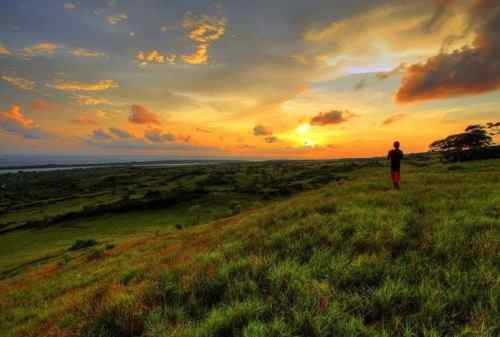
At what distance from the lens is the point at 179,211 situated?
181 ft

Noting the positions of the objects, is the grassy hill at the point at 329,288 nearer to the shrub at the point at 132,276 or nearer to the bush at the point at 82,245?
the shrub at the point at 132,276

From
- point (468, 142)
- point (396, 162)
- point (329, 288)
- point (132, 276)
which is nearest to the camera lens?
point (329, 288)

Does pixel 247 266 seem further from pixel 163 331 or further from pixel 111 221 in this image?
pixel 111 221

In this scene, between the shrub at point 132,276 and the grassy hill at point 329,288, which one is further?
the shrub at point 132,276

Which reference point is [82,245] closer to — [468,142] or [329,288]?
[329,288]

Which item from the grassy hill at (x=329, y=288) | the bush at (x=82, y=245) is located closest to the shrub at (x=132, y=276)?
the grassy hill at (x=329, y=288)

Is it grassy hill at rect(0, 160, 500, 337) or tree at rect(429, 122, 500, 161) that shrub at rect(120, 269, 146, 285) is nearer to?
grassy hill at rect(0, 160, 500, 337)

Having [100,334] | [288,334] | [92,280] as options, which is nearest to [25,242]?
[92,280]

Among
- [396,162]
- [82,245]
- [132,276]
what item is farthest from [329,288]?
[82,245]

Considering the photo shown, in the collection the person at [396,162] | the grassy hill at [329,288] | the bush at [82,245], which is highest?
the person at [396,162]

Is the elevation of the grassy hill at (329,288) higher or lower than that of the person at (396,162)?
lower

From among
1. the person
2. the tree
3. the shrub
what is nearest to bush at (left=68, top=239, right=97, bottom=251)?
the shrub

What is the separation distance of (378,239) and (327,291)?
8.38 feet

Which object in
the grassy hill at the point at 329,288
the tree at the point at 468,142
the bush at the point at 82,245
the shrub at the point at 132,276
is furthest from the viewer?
the tree at the point at 468,142
